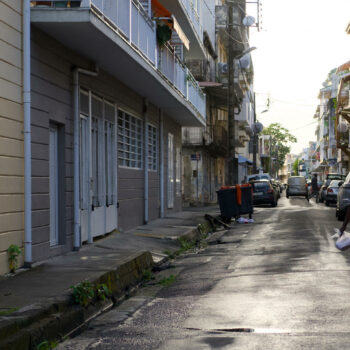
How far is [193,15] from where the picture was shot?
80.1 feet

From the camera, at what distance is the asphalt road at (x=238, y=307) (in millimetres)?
5633

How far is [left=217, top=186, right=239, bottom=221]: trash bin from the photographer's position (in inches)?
880

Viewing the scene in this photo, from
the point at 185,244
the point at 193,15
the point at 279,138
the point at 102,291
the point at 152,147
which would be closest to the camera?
the point at 102,291

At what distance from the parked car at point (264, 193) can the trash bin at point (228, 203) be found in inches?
503

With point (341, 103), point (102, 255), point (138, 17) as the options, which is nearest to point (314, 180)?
point (341, 103)

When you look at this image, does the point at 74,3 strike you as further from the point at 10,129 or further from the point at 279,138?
the point at 279,138

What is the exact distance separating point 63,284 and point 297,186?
143 feet

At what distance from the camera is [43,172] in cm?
1045

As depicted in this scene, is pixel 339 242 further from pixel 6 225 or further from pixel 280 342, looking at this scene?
pixel 6 225

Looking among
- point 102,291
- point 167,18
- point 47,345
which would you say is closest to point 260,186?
point 167,18

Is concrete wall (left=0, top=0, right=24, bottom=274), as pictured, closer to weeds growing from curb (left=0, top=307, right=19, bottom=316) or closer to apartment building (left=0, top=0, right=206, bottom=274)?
apartment building (left=0, top=0, right=206, bottom=274)

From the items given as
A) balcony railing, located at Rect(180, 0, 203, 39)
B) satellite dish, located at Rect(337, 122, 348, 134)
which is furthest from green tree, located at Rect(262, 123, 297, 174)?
balcony railing, located at Rect(180, 0, 203, 39)

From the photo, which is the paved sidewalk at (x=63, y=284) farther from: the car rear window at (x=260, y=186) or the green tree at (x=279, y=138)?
the green tree at (x=279, y=138)

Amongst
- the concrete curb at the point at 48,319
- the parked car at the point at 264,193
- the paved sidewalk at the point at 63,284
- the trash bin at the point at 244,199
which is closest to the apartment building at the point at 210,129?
the parked car at the point at 264,193
